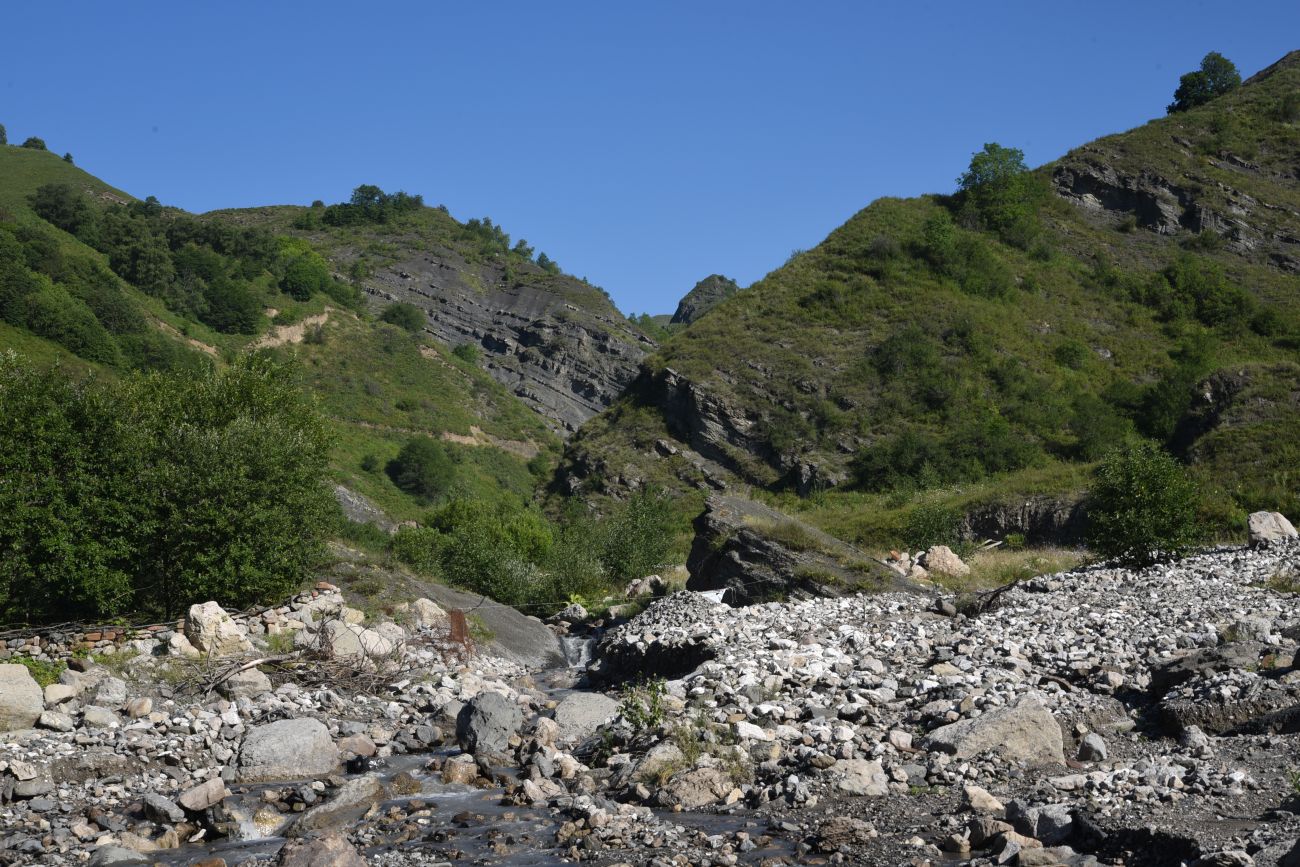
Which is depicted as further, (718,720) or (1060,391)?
(1060,391)

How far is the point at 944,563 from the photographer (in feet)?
101

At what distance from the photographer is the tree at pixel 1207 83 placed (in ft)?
338

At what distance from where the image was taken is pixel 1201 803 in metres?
9.26

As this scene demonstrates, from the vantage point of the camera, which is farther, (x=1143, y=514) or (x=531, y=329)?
(x=531, y=329)

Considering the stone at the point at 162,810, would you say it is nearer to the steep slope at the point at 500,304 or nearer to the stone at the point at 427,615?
the stone at the point at 427,615

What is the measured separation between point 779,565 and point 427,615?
999 centimetres

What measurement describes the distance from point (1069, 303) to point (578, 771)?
71957 millimetres

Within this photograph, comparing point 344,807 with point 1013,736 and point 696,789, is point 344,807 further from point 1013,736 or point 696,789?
point 1013,736

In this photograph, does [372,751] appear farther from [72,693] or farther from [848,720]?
[848,720]

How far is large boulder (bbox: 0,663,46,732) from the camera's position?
13812 mm

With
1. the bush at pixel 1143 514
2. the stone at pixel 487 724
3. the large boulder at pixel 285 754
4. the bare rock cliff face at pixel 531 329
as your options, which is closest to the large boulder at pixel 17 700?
the large boulder at pixel 285 754

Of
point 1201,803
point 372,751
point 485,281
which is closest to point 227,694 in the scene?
point 372,751

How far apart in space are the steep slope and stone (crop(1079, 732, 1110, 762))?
10976 cm

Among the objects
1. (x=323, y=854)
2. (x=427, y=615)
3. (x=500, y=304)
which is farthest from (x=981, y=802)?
(x=500, y=304)
